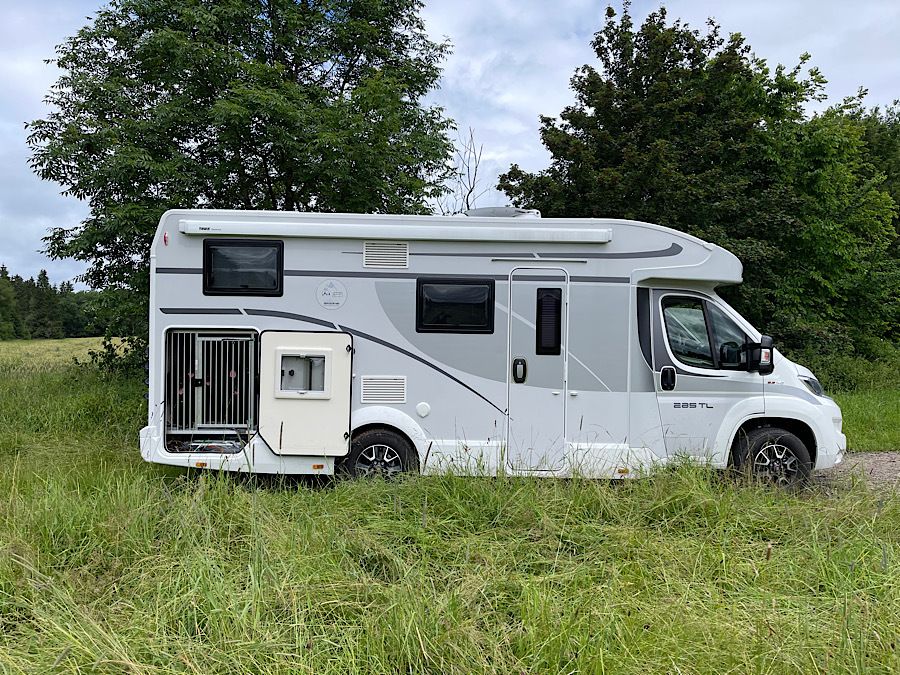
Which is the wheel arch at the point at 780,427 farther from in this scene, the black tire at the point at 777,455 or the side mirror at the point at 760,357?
the side mirror at the point at 760,357

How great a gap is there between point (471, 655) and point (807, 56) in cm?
1913

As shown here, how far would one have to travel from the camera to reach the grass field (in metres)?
2.58

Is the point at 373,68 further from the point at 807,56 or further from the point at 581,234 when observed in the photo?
the point at 807,56

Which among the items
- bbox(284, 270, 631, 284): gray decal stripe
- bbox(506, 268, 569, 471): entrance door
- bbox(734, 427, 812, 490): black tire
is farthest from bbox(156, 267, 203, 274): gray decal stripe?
bbox(734, 427, 812, 490): black tire

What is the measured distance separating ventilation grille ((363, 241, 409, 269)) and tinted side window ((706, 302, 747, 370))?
10.2 ft

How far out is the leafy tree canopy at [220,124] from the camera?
8.77 m

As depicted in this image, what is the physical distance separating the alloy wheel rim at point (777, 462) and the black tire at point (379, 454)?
3364mm

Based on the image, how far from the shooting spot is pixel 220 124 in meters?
8.55

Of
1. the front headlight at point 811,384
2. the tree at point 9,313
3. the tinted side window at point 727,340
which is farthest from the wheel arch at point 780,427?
the tree at point 9,313

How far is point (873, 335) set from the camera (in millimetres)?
16156

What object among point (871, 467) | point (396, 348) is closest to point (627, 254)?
point (396, 348)

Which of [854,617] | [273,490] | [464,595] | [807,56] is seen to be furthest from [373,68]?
[807,56]

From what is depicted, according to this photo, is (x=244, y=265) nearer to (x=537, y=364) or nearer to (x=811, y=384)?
(x=537, y=364)

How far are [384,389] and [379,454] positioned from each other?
639mm
